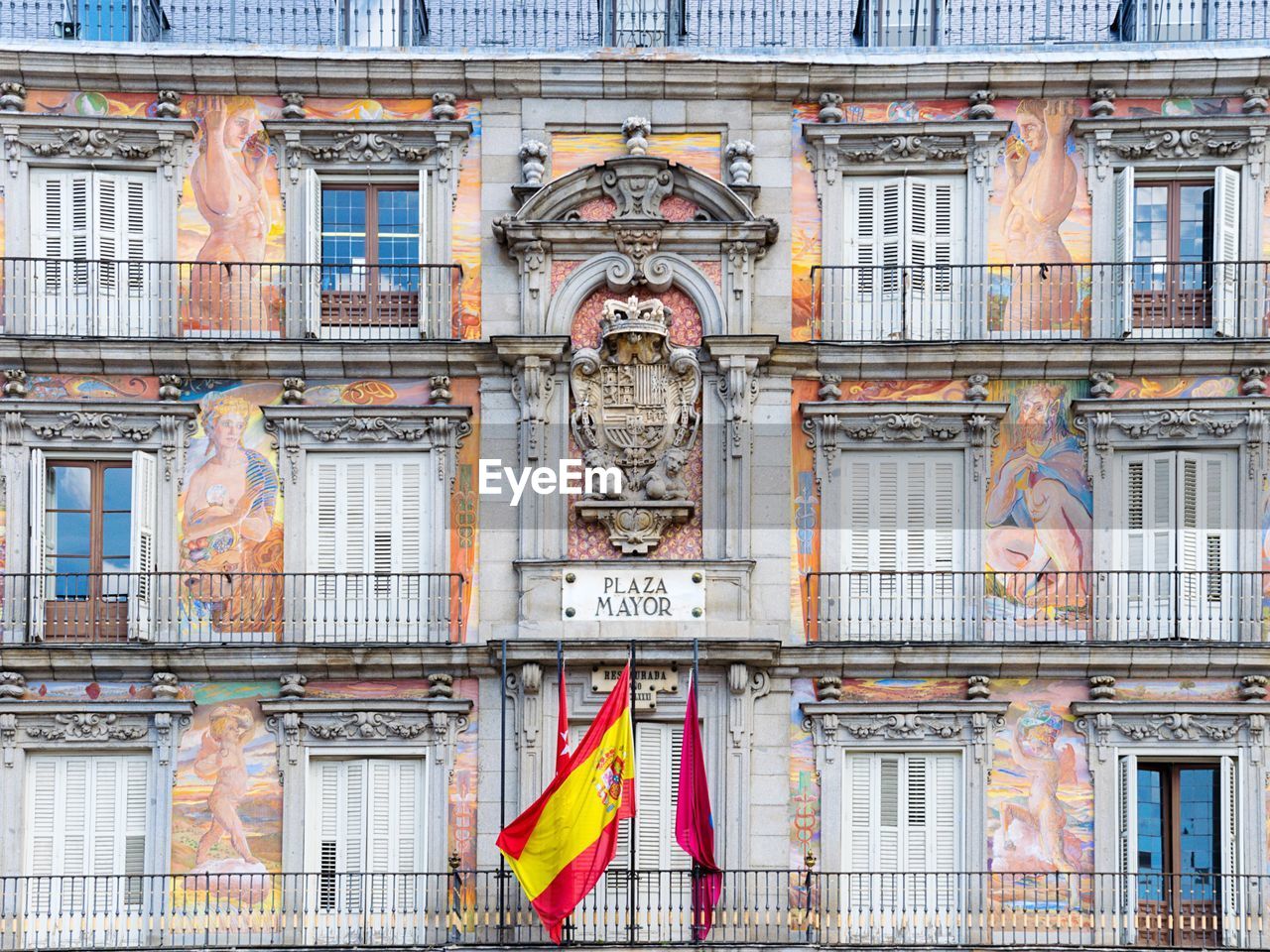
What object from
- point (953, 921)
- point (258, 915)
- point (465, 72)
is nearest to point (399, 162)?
point (465, 72)

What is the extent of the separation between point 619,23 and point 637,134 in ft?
5.82

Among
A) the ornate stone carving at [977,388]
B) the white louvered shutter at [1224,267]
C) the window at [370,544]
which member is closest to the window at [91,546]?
the window at [370,544]

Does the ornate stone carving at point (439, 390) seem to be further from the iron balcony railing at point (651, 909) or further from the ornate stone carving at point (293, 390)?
the iron balcony railing at point (651, 909)

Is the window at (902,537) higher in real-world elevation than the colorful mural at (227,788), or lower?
higher

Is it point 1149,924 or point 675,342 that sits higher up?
point 675,342

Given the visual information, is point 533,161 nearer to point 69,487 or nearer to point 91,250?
point 91,250

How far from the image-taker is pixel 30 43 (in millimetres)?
31469

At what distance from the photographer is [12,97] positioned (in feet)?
102

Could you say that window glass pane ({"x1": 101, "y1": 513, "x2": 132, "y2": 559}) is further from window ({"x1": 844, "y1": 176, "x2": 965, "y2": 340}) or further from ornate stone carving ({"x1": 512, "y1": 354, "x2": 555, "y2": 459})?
window ({"x1": 844, "y1": 176, "x2": 965, "y2": 340})

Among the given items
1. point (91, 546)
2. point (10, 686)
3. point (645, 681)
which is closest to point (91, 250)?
point (91, 546)

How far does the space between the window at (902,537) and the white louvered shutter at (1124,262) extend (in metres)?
2.49

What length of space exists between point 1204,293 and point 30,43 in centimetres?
1421

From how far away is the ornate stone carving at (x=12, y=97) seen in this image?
102ft

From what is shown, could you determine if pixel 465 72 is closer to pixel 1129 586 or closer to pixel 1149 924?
pixel 1129 586
